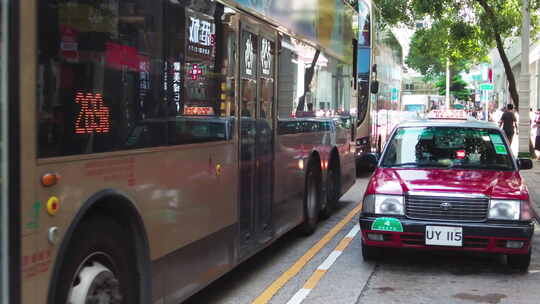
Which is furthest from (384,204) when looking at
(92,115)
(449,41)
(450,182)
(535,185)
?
(449,41)

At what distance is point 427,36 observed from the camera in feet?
90.7

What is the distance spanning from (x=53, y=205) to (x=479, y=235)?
4.97m

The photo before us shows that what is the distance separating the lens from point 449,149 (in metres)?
8.82

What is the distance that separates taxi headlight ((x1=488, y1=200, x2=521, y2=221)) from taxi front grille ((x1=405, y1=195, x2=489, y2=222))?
0.20ft

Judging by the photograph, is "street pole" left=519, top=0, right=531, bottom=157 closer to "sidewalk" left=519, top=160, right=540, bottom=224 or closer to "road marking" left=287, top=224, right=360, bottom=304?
"sidewalk" left=519, top=160, right=540, bottom=224

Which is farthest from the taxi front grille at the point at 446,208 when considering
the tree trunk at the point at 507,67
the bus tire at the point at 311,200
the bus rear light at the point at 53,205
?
the tree trunk at the point at 507,67

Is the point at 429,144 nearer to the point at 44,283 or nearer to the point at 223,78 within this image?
the point at 223,78

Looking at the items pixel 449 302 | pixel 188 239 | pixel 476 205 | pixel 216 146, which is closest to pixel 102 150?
pixel 188 239

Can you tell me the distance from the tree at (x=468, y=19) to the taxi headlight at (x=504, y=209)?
16.1 m

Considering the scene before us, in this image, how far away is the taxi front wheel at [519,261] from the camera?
765cm

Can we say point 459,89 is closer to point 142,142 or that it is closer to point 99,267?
point 142,142

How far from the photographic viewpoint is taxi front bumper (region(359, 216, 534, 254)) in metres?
7.40

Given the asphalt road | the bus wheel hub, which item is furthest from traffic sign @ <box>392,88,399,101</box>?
the bus wheel hub

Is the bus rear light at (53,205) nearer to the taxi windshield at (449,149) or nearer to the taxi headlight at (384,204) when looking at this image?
the taxi headlight at (384,204)
